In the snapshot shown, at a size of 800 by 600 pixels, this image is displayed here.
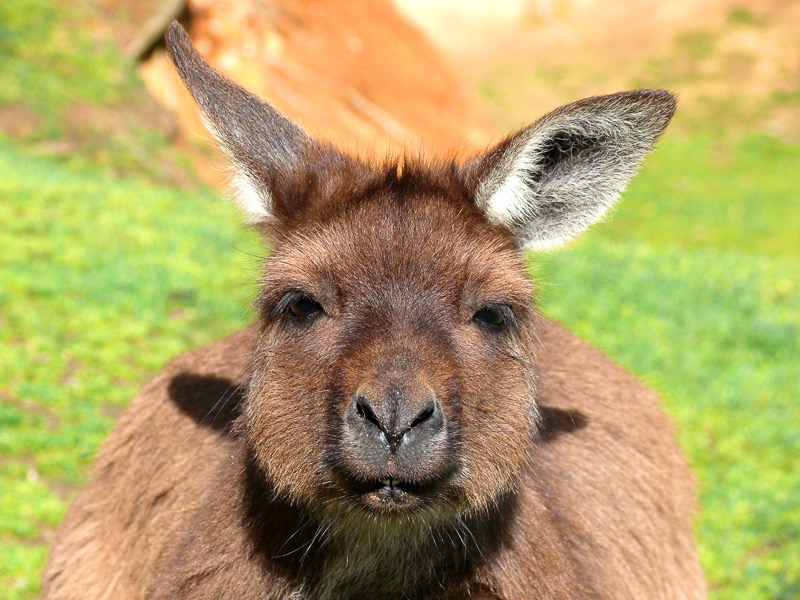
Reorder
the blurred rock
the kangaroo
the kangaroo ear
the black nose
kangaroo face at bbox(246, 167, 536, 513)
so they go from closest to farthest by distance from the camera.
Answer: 1. the black nose
2. kangaroo face at bbox(246, 167, 536, 513)
3. the kangaroo
4. the kangaroo ear
5. the blurred rock

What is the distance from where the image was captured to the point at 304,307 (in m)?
3.92

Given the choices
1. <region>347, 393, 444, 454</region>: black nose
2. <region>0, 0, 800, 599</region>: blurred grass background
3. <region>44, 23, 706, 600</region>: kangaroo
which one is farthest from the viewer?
<region>0, 0, 800, 599</region>: blurred grass background

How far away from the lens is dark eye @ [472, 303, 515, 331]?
3.92 metres

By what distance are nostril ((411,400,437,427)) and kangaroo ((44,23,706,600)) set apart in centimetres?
1

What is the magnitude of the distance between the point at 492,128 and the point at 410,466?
24.4 metres

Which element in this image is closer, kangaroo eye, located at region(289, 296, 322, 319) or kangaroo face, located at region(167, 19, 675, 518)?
kangaroo face, located at region(167, 19, 675, 518)

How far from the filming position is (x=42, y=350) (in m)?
8.25

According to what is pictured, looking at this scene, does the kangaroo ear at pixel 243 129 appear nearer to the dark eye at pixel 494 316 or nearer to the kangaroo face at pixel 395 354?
the kangaroo face at pixel 395 354

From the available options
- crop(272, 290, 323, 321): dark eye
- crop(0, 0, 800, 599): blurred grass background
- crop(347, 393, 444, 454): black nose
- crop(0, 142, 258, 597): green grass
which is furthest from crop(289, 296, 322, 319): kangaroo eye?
crop(0, 142, 258, 597): green grass

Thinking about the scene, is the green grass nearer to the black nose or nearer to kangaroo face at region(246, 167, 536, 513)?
kangaroo face at region(246, 167, 536, 513)

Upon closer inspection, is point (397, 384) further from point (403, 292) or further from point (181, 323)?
point (181, 323)

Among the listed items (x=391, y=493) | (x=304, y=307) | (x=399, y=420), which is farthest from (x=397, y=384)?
(x=304, y=307)


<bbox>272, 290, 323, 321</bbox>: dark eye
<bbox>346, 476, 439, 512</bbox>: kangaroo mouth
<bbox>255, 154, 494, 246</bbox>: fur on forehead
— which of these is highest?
<bbox>255, 154, 494, 246</bbox>: fur on forehead

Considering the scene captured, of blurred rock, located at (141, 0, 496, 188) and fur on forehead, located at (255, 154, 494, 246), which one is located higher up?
blurred rock, located at (141, 0, 496, 188)
